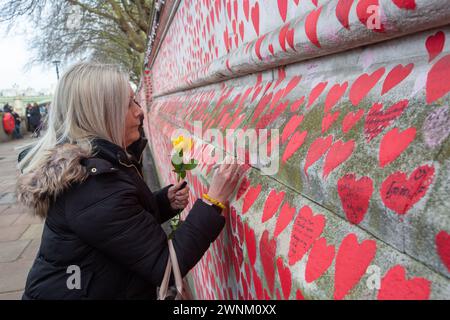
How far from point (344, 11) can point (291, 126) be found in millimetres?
355

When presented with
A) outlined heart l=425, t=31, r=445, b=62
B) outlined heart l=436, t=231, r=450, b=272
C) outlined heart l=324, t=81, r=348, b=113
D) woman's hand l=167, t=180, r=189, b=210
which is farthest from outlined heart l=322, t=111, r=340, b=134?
woman's hand l=167, t=180, r=189, b=210

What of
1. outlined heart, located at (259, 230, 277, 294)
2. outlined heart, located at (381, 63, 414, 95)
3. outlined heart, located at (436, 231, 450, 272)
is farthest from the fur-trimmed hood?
outlined heart, located at (436, 231, 450, 272)

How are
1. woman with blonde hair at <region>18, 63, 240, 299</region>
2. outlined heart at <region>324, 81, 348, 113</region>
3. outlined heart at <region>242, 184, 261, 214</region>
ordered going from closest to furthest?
outlined heart at <region>324, 81, 348, 113</region> < outlined heart at <region>242, 184, 261, 214</region> < woman with blonde hair at <region>18, 63, 240, 299</region>

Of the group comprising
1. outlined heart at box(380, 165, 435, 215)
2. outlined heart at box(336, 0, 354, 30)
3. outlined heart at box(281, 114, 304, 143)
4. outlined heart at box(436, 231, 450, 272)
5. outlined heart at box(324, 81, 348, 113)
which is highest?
outlined heart at box(336, 0, 354, 30)

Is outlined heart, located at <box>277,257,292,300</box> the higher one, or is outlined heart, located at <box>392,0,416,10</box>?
outlined heart, located at <box>392,0,416,10</box>

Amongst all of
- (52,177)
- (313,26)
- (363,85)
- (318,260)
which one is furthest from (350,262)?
(52,177)

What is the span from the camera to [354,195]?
0.77 meters

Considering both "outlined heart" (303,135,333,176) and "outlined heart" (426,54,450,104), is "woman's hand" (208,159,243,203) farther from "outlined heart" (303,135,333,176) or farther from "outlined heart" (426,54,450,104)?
"outlined heart" (426,54,450,104)

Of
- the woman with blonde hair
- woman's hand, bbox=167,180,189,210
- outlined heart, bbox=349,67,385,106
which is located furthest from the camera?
woman's hand, bbox=167,180,189,210

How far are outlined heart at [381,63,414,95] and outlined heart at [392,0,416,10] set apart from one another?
128 millimetres

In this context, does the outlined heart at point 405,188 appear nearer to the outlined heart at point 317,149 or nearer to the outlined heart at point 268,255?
the outlined heart at point 317,149

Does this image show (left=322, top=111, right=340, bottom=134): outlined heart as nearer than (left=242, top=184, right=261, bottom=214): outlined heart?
Yes

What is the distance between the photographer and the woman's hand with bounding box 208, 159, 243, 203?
143cm

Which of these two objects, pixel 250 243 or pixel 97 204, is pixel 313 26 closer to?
pixel 250 243
